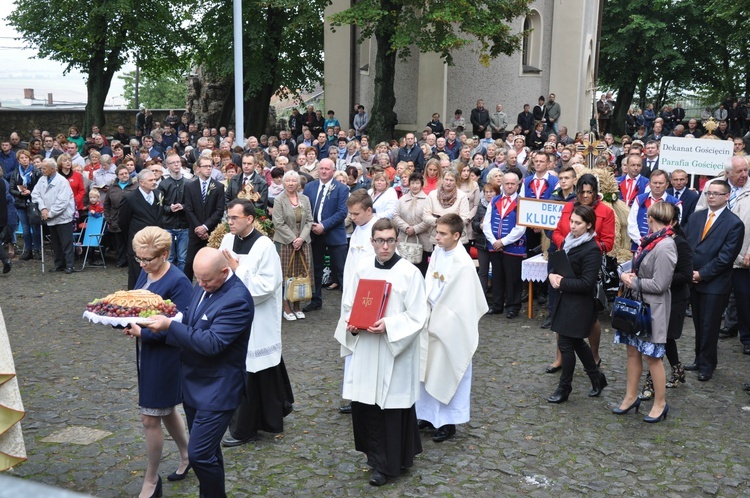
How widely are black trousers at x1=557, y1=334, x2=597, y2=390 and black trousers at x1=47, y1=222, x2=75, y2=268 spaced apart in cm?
967

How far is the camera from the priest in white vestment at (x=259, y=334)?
7062mm

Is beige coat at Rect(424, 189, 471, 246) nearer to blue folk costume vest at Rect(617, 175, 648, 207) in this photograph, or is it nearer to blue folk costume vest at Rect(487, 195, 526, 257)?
blue folk costume vest at Rect(487, 195, 526, 257)

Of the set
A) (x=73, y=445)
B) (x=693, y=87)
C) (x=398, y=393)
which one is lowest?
(x=73, y=445)

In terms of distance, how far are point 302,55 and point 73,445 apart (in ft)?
97.6

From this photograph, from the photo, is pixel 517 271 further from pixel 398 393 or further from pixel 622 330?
pixel 398 393

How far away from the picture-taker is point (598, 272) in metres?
7.84

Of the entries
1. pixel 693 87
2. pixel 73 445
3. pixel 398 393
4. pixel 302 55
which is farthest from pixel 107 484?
pixel 693 87

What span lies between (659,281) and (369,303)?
274 centimetres

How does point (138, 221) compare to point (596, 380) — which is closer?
point (596, 380)

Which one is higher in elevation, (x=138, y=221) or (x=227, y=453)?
(x=138, y=221)

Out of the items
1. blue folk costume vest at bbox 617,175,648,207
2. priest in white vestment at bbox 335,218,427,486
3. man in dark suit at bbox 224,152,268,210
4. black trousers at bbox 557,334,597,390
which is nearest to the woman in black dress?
black trousers at bbox 557,334,597,390

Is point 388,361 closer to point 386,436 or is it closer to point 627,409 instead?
point 386,436

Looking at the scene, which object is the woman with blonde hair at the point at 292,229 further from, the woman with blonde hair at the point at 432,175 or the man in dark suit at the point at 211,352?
the man in dark suit at the point at 211,352

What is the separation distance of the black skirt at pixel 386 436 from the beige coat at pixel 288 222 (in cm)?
524
